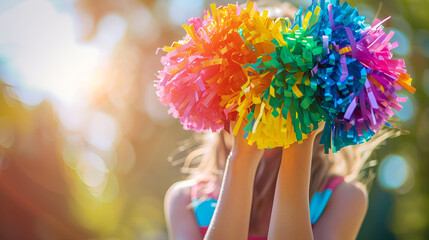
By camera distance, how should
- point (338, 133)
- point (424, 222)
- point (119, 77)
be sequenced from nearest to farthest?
point (338, 133) → point (424, 222) → point (119, 77)

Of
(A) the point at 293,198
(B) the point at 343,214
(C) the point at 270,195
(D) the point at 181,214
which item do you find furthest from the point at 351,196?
(D) the point at 181,214

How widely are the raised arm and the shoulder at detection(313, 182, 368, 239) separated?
0.45m

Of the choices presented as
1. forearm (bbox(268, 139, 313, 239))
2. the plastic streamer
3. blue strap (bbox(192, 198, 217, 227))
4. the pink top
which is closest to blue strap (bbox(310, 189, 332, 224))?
the pink top

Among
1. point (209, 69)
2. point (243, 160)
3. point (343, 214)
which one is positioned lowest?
point (343, 214)

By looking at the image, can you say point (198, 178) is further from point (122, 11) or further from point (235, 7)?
point (122, 11)

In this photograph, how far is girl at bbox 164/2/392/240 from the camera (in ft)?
3.41

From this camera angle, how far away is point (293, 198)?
1.04 m

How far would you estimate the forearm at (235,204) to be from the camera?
105 centimetres

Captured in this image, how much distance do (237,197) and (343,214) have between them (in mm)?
555

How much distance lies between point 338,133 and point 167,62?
0.49m

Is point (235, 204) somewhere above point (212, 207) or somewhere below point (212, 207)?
below

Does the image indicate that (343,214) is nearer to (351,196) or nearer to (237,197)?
(351,196)

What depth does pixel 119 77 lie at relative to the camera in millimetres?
8383

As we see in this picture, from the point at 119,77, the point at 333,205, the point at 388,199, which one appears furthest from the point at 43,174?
the point at 333,205
